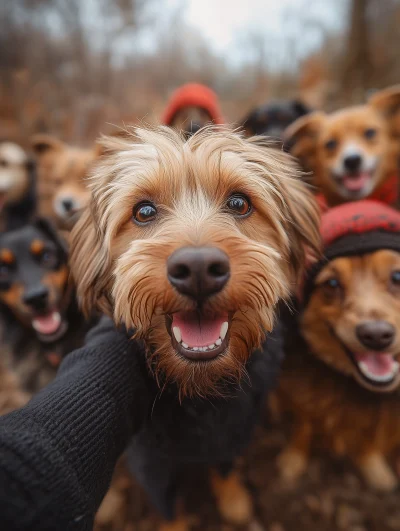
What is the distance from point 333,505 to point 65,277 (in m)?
2.60

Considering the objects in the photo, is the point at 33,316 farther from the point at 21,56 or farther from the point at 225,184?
the point at 21,56

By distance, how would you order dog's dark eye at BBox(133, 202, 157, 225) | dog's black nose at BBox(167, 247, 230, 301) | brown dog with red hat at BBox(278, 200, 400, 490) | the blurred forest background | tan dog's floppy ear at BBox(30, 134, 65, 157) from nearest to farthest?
dog's black nose at BBox(167, 247, 230, 301), dog's dark eye at BBox(133, 202, 157, 225), brown dog with red hat at BBox(278, 200, 400, 490), tan dog's floppy ear at BBox(30, 134, 65, 157), the blurred forest background

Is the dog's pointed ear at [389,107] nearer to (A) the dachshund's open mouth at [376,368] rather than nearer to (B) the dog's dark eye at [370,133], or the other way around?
(B) the dog's dark eye at [370,133]

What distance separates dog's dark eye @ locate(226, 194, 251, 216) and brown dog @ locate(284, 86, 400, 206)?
167cm

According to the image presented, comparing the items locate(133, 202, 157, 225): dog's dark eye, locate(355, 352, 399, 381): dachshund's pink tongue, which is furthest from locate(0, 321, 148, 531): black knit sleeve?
locate(355, 352, 399, 381): dachshund's pink tongue

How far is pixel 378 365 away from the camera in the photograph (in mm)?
2059

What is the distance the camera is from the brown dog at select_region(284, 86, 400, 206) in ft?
10.0

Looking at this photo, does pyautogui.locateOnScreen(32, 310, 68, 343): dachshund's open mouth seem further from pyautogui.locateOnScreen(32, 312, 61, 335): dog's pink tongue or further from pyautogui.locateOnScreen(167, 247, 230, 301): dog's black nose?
pyautogui.locateOnScreen(167, 247, 230, 301): dog's black nose

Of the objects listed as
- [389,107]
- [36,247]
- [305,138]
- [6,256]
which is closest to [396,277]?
[305,138]

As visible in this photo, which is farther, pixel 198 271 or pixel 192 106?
pixel 192 106

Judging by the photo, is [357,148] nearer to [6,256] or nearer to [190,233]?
[190,233]

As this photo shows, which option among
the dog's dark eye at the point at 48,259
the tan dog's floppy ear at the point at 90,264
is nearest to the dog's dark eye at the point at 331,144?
the tan dog's floppy ear at the point at 90,264

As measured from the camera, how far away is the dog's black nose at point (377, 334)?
186cm

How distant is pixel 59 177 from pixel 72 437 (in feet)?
11.6
